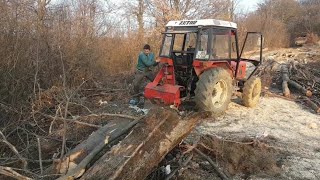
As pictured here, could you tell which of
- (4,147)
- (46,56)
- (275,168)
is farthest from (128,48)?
(275,168)

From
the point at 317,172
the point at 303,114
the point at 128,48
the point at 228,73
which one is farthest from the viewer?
the point at 128,48

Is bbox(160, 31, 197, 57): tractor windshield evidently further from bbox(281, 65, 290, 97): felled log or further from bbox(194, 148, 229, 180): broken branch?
bbox(281, 65, 290, 97): felled log

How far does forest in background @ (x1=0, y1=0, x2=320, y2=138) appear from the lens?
25.8 feet

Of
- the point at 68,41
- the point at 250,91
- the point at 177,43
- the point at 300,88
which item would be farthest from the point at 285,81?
the point at 68,41

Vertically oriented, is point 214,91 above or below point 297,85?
above

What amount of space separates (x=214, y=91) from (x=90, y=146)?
3.66 metres

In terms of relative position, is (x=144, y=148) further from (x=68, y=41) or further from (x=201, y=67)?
(x=68, y=41)

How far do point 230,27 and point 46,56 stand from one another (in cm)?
492

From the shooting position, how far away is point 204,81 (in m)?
7.27

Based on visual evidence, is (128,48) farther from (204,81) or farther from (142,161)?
(142,161)

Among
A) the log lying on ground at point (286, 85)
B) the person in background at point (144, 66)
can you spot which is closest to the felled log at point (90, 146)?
the person in background at point (144, 66)

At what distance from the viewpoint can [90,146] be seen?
492cm

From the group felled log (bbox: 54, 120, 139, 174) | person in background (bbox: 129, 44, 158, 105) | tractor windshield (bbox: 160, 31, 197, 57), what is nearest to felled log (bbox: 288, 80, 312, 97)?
tractor windshield (bbox: 160, 31, 197, 57)

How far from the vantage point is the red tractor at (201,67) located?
7.40m
